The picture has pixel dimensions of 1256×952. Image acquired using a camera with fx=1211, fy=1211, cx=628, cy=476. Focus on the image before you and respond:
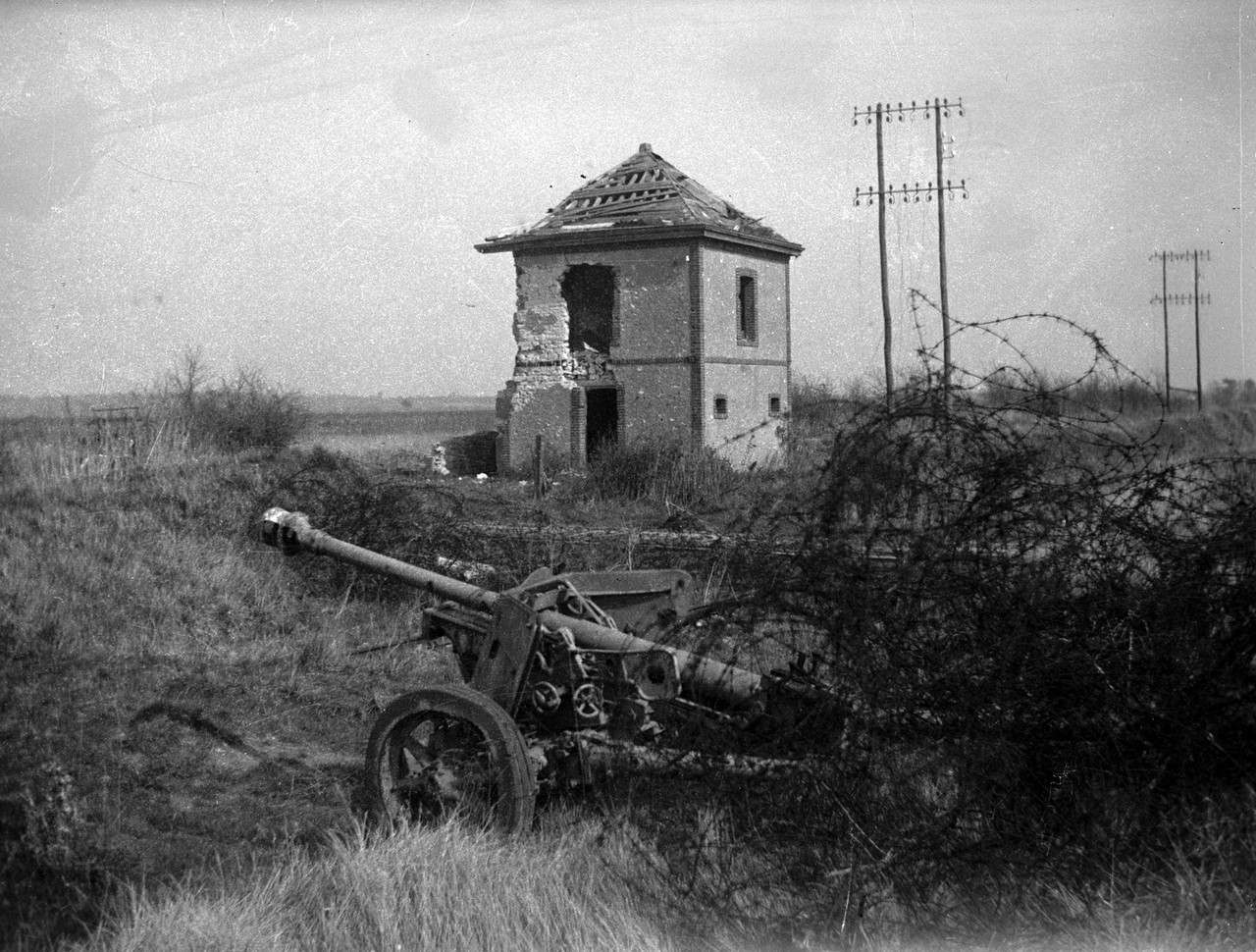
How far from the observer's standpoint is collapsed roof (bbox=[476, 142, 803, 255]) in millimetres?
26078

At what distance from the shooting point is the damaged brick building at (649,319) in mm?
26062

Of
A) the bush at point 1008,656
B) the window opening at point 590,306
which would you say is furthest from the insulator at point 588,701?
the window opening at point 590,306

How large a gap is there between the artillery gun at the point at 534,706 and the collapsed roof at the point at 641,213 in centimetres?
2031

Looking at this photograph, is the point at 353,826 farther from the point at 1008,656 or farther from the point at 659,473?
the point at 659,473

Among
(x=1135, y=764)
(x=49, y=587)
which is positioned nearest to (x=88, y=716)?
(x=49, y=587)

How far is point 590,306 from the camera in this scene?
29906 mm

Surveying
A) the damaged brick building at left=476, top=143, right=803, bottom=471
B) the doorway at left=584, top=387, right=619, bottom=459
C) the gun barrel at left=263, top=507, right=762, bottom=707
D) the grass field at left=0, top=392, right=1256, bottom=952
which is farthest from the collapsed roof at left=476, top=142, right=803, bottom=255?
the gun barrel at left=263, top=507, right=762, bottom=707

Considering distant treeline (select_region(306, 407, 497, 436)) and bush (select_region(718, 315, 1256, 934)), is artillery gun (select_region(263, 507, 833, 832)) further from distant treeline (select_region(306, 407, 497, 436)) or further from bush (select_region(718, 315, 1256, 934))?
distant treeline (select_region(306, 407, 497, 436))

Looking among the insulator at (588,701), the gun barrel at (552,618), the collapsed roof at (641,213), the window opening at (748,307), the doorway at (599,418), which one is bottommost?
the insulator at (588,701)

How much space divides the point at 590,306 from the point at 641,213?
13.0 feet

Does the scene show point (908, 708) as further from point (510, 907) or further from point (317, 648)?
point (317, 648)

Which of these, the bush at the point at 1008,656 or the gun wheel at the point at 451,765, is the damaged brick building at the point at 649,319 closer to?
the gun wheel at the point at 451,765

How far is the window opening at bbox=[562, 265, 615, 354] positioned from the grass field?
Result: 16.9 meters

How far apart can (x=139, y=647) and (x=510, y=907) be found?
6907 millimetres
